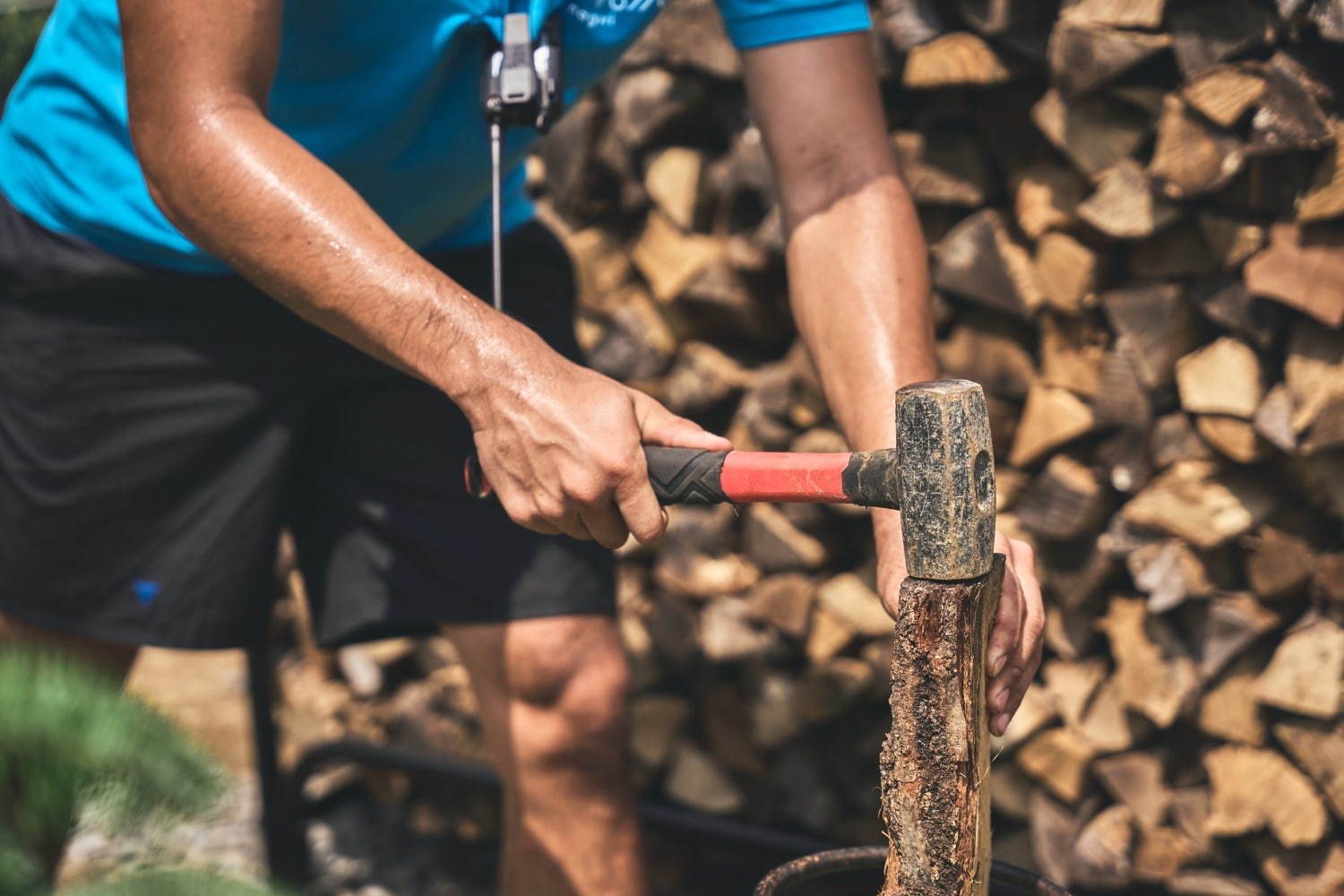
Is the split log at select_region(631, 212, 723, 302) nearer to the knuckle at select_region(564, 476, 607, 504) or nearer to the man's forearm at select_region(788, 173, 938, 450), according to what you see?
the man's forearm at select_region(788, 173, 938, 450)

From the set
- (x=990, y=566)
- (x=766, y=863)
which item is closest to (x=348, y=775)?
(x=766, y=863)

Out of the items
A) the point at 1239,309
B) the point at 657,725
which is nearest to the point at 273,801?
the point at 657,725

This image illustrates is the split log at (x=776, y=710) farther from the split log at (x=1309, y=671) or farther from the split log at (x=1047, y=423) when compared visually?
the split log at (x=1309, y=671)

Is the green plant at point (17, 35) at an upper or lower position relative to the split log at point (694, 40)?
upper

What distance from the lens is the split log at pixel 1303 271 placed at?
6.04 ft

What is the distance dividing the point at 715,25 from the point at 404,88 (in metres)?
0.93

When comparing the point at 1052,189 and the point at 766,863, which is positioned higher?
the point at 1052,189

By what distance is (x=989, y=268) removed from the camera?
86.2 inches

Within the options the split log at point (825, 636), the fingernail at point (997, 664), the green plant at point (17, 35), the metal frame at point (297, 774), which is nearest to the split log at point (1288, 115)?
the fingernail at point (997, 664)

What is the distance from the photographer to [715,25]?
7.88 feet

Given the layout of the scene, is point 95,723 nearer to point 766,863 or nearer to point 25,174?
point 25,174

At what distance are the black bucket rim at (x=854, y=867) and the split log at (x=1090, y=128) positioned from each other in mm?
1184

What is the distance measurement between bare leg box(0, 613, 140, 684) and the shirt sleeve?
4.23 feet

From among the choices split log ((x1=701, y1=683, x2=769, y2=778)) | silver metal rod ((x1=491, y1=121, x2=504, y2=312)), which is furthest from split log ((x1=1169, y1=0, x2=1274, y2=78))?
split log ((x1=701, y1=683, x2=769, y2=778))
